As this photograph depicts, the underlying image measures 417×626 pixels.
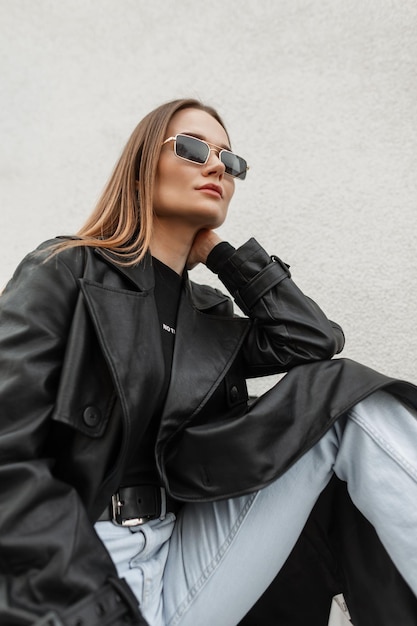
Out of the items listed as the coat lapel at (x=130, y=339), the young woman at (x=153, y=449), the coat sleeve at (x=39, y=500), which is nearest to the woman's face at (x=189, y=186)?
the young woman at (x=153, y=449)

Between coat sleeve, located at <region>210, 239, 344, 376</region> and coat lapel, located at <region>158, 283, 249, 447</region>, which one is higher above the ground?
coat sleeve, located at <region>210, 239, 344, 376</region>

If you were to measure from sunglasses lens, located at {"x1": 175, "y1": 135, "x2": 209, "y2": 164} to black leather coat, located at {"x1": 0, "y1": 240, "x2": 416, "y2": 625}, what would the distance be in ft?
0.93

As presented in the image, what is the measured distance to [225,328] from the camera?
130cm

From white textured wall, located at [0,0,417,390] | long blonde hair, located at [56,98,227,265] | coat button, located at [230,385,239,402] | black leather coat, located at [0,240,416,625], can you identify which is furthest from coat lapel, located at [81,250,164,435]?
white textured wall, located at [0,0,417,390]

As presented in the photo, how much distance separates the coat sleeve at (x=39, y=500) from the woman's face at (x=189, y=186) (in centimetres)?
40

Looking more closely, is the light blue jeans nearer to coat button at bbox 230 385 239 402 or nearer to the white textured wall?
coat button at bbox 230 385 239 402

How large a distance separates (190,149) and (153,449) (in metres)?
0.68

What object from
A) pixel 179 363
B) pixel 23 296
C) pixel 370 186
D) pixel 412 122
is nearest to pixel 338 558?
pixel 179 363

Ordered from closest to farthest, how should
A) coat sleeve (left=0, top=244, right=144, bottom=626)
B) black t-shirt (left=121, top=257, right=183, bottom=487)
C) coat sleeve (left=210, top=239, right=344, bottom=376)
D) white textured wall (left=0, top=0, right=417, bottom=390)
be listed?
1. coat sleeve (left=0, top=244, right=144, bottom=626)
2. black t-shirt (left=121, top=257, right=183, bottom=487)
3. coat sleeve (left=210, top=239, right=344, bottom=376)
4. white textured wall (left=0, top=0, right=417, bottom=390)

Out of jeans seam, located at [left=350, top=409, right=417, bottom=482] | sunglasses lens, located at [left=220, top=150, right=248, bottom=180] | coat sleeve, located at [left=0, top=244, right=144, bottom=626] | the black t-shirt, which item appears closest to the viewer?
coat sleeve, located at [left=0, top=244, right=144, bottom=626]

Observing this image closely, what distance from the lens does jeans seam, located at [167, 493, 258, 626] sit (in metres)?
1.01

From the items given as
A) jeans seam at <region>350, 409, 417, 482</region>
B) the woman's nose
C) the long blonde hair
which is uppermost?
the woman's nose

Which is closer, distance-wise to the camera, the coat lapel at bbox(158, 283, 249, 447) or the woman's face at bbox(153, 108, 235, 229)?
the coat lapel at bbox(158, 283, 249, 447)

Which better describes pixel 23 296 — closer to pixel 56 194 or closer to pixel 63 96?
pixel 56 194
